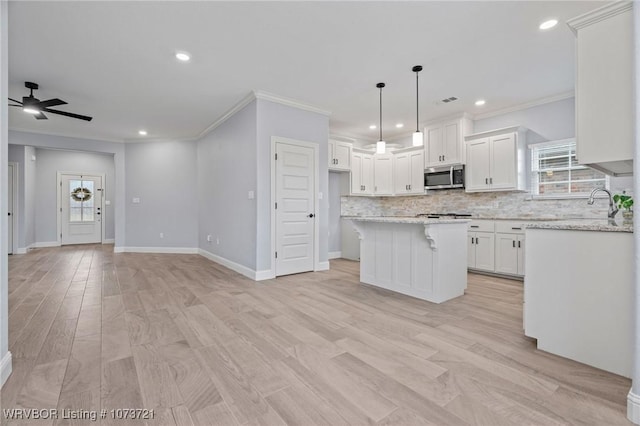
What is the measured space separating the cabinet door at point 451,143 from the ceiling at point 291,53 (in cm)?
34

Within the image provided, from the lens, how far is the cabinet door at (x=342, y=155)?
5.83 metres

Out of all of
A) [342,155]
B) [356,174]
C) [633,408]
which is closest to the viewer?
[633,408]

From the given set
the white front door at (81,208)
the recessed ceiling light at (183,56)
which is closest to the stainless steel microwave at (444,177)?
the recessed ceiling light at (183,56)

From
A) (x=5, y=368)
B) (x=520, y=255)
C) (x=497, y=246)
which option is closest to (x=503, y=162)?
(x=497, y=246)

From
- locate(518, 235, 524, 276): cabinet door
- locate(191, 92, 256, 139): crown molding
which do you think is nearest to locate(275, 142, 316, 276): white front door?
locate(191, 92, 256, 139): crown molding

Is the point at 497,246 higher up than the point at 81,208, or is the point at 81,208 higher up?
the point at 81,208

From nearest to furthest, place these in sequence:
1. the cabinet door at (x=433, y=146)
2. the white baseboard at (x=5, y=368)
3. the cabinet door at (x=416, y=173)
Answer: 1. the white baseboard at (x=5, y=368)
2. the cabinet door at (x=433, y=146)
3. the cabinet door at (x=416, y=173)

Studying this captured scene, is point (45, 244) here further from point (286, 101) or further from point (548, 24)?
point (548, 24)

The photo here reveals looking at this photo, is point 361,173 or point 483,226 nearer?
point 483,226

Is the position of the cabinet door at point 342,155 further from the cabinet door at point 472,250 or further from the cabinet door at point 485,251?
the cabinet door at point 485,251

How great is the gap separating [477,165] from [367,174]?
2167mm

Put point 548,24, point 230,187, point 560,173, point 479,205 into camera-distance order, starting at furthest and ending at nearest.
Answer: point 479,205, point 230,187, point 560,173, point 548,24

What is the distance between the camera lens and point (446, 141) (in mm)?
5289

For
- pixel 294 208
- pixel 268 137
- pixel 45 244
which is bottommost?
pixel 45 244
